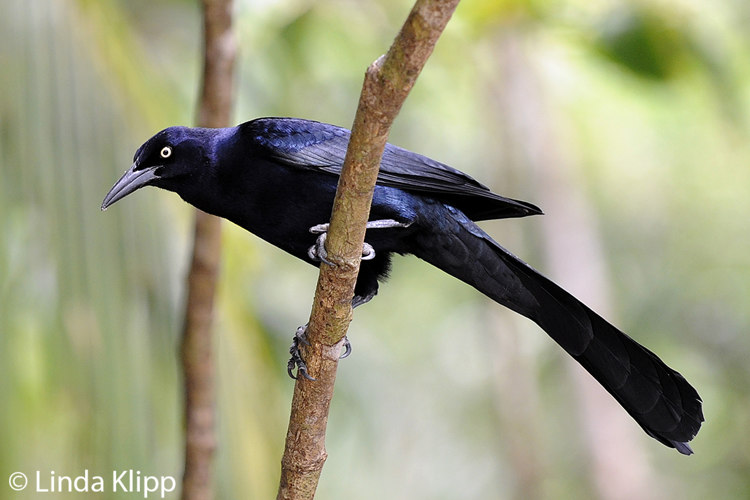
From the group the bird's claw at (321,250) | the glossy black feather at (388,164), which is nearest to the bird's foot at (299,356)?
the bird's claw at (321,250)

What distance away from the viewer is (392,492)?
11.9 metres

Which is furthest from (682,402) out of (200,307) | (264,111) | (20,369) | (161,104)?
(264,111)

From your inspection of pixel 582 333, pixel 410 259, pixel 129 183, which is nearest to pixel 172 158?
pixel 129 183

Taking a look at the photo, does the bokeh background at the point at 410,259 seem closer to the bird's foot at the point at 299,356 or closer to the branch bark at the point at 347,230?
the bird's foot at the point at 299,356

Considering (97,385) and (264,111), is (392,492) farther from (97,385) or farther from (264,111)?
(97,385)

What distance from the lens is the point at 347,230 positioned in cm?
247

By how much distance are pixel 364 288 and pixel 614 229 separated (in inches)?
332

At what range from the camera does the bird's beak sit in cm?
327

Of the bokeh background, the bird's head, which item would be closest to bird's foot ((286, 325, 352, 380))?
the bokeh background

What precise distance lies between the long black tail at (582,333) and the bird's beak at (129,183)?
1.16 metres

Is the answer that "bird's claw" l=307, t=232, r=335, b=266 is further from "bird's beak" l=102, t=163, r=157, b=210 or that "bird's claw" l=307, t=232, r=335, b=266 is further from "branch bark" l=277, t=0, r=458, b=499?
"bird's beak" l=102, t=163, r=157, b=210

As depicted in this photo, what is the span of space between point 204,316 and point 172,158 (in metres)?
0.72

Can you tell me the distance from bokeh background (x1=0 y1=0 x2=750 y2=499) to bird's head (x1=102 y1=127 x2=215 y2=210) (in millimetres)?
140

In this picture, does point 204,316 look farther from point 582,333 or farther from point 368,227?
point 582,333
